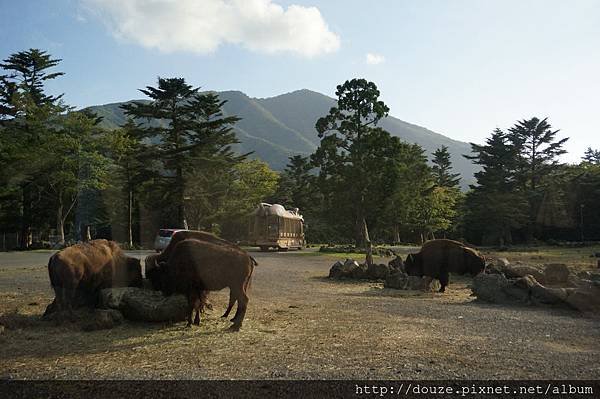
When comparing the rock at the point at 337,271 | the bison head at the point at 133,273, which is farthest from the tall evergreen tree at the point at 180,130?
the bison head at the point at 133,273

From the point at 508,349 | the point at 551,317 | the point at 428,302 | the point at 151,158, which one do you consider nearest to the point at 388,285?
the point at 428,302

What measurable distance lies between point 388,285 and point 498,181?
3928 centimetres

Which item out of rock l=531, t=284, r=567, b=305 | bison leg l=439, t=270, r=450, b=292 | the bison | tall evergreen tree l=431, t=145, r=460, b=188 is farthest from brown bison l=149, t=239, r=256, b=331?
tall evergreen tree l=431, t=145, r=460, b=188

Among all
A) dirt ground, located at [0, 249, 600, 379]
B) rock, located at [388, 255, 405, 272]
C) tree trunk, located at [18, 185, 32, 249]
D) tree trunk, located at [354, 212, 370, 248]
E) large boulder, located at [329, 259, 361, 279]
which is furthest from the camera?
tree trunk, located at [18, 185, 32, 249]

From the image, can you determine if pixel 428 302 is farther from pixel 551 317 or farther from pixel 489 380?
pixel 489 380

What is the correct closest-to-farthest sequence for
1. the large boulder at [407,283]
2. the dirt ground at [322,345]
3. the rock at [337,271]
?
the dirt ground at [322,345] → the large boulder at [407,283] → the rock at [337,271]

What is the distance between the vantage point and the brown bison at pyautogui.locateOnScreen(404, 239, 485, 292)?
15031 millimetres

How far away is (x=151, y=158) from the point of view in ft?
131

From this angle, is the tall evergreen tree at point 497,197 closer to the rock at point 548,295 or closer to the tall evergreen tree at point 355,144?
the tall evergreen tree at point 355,144

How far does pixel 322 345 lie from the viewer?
6875 millimetres

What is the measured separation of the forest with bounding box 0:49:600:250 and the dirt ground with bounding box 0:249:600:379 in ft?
82.3

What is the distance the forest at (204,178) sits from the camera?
3569 centimetres

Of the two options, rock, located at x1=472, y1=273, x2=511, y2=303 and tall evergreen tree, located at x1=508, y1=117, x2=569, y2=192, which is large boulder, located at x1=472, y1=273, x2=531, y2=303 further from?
tall evergreen tree, located at x1=508, y1=117, x2=569, y2=192

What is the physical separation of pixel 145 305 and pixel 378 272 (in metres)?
10.1
